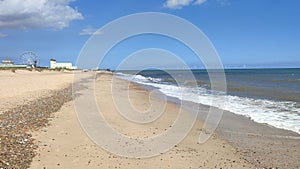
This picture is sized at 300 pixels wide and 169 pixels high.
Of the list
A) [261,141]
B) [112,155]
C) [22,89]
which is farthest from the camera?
[22,89]

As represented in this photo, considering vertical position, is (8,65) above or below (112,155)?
above

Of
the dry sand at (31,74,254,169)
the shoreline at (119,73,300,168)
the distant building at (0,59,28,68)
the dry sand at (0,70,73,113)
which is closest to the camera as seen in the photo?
the dry sand at (31,74,254,169)

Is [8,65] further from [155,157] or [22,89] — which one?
[155,157]

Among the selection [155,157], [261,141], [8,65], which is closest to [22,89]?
[155,157]

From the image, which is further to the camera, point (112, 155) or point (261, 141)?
point (261, 141)

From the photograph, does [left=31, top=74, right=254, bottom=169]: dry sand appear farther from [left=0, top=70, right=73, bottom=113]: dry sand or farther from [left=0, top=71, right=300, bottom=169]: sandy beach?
[left=0, top=70, right=73, bottom=113]: dry sand

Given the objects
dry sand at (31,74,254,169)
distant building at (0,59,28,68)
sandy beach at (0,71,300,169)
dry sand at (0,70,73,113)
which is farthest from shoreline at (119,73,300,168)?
distant building at (0,59,28,68)

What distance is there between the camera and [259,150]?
7.17 metres

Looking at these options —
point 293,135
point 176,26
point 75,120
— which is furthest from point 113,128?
point 293,135

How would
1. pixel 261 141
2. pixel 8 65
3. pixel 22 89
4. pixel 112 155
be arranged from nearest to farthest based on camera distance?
pixel 112 155 < pixel 261 141 < pixel 22 89 < pixel 8 65

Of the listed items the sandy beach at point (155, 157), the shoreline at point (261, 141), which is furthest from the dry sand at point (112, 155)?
the shoreline at point (261, 141)

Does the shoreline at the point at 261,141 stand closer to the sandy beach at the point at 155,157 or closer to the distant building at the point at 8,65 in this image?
the sandy beach at the point at 155,157

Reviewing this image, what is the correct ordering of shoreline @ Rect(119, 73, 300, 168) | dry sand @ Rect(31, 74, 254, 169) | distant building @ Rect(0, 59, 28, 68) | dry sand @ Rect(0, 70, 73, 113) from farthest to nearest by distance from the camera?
distant building @ Rect(0, 59, 28, 68)
dry sand @ Rect(0, 70, 73, 113)
shoreline @ Rect(119, 73, 300, 168)
dry sand @ Rect(31, 74, 254, 169)

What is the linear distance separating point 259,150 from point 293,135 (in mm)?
2346
